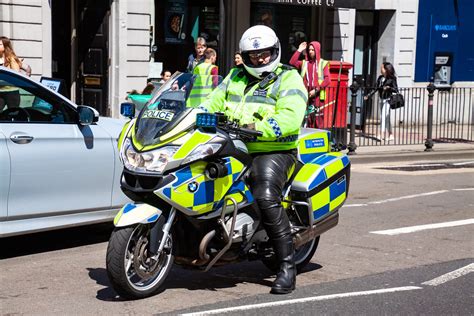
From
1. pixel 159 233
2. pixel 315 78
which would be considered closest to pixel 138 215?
pixel 159 233

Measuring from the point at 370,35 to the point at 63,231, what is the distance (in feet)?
49.9

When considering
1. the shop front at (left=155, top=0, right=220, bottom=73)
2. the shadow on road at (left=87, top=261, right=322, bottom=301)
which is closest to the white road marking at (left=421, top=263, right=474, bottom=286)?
the shadow on road at (left=87, top=261, right=322, bottom=301)

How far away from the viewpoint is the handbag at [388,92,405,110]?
17.7 metres

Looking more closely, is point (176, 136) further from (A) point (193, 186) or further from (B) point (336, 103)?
(B) point (336, 103)

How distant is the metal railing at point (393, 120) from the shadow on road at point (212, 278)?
25.6 feet

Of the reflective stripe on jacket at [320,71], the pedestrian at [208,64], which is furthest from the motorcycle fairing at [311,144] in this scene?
the reflective stripe on jacket at [320,71]

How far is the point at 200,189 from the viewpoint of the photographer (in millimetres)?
5906

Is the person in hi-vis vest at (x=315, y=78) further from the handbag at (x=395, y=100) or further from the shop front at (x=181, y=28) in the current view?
the shop front at (x=181, y=28)

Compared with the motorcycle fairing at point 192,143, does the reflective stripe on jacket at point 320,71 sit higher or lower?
higher

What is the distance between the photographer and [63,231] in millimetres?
8734

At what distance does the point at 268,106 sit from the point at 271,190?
2.02ft

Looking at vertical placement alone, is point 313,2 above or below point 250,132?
above

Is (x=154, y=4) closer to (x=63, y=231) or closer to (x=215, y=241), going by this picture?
(x=63, y=231)

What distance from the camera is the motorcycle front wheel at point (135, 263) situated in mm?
5777
